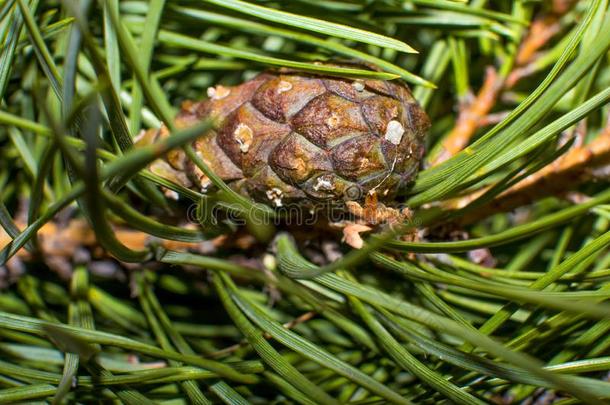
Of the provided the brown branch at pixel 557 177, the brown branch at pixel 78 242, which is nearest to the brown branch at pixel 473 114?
the brown branch at pixel 557 177

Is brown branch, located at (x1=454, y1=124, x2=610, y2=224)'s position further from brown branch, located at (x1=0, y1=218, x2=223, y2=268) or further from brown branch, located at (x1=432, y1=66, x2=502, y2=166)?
brown branch, located at (x1=0, y1=218, x2=223, y2=268)

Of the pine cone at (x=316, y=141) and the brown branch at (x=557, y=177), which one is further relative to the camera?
the brown branch at (x=557, y=177)

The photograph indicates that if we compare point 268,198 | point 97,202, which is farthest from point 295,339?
point 97,202

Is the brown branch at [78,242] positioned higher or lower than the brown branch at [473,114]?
lower

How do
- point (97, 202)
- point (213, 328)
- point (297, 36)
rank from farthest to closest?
point (213, 328) < point (297, 36) < point (97, 202)

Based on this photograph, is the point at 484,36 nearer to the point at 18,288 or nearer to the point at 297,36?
the point at 297,36

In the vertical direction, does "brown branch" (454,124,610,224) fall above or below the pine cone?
above

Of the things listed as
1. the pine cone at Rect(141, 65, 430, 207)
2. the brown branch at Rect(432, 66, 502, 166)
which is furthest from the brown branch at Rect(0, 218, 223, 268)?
the brown branch at Rect(432, 66, 502, 166)

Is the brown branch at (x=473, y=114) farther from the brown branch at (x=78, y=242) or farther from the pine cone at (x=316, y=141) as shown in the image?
the brown branch at (x=78, y=242)

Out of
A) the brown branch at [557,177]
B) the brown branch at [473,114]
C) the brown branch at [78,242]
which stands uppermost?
the brown branch at [473,114]
